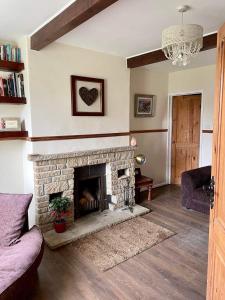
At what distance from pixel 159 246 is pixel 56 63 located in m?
2.55

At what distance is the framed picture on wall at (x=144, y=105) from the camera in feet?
14.3

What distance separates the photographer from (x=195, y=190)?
3.61m

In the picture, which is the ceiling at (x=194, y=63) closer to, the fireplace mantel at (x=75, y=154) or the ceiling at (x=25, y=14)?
the fireplace mantel at (x=75, y=154)

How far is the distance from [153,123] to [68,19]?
3.07 metres

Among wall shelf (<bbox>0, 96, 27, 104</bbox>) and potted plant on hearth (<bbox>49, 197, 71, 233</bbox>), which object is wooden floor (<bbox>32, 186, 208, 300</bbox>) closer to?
potted plant on hearth (<bbox>49, 197, 71, 233</bbox>)

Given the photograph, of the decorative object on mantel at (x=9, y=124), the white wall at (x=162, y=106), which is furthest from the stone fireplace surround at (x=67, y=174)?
the white wall at (x=162, y=106)

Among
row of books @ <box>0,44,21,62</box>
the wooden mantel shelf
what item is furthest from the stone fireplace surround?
row of books @ <box>0,44,21,62</box>

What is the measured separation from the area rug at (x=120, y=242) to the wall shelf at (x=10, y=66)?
7.29 ft

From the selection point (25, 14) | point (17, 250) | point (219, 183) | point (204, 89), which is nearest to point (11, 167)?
point (17, 250)

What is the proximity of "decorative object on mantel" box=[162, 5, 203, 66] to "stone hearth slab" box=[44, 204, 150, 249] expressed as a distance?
227cm

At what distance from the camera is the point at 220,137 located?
52.8 inches

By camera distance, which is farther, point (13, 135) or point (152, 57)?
point (152, 57)

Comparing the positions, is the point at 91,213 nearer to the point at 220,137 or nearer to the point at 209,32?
the point at 220,137

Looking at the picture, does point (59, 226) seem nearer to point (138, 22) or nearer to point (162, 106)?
point (138, 22)
